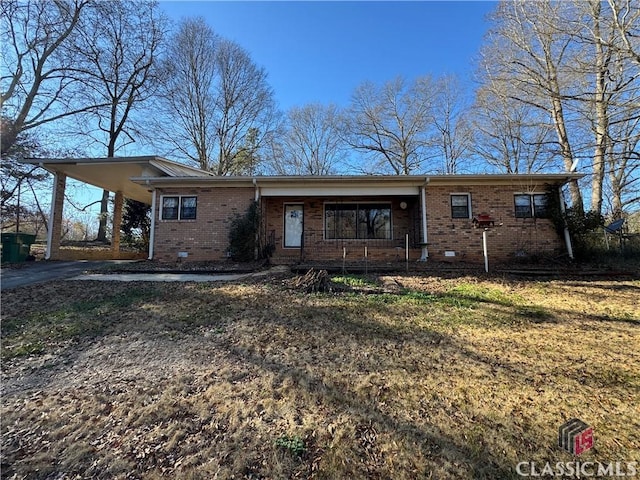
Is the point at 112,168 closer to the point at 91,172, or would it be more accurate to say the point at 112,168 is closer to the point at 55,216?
the point at 91,172

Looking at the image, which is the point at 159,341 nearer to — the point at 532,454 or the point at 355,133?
the point at 532,454

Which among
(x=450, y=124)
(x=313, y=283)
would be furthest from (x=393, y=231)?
(x=450, y=124)

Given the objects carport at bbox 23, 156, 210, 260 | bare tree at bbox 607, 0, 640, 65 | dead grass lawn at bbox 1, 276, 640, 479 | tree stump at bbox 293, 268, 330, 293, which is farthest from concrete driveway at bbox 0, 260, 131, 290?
bare tree at bbox 607, 0, 640, 65

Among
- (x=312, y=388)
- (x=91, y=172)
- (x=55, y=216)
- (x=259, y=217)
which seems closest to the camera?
(x=312, y=388)

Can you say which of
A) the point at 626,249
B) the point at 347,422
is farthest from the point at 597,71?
the point at 347,422

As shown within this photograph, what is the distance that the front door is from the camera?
11922 millimetres

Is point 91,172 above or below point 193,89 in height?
below

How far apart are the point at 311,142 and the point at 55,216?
1896cm

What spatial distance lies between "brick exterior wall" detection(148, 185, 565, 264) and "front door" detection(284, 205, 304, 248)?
0.20m

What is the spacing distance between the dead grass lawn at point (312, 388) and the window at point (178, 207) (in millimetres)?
5948

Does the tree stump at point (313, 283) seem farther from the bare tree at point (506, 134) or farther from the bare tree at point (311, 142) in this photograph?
the bare tree at point (311, 142)

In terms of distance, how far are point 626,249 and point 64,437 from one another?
1400cm

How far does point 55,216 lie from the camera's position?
1143 centimetres

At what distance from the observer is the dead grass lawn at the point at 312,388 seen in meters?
1.97
